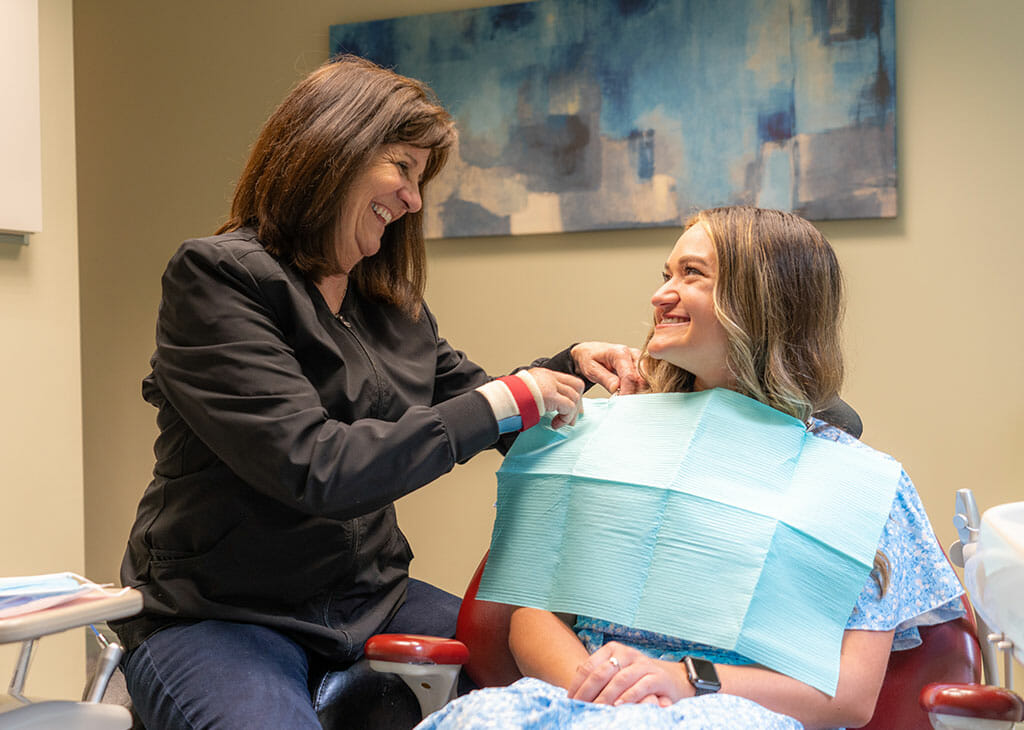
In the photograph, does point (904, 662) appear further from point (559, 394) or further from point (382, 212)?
point (382, 212)

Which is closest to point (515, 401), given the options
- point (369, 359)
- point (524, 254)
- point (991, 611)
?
point (369, 359)

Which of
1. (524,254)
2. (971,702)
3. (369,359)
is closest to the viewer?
(971,702)

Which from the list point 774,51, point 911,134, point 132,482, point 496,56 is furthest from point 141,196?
point 911,134

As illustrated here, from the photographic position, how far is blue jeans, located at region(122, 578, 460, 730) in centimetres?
143

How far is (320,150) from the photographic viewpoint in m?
1.68

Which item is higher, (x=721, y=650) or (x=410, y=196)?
(x=410, y=196)

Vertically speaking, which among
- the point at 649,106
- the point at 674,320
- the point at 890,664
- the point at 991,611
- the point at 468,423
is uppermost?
the point at 649,106

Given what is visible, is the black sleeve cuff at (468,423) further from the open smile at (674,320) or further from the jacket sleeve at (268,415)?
the open smile at (674,320)

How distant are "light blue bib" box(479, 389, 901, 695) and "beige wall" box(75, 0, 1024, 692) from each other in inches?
64.4

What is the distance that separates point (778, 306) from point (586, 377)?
0.50 metres

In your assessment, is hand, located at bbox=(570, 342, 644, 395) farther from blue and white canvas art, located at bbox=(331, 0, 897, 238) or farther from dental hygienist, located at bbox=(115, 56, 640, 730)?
blue and white canvas art, located at bbox=(331, 0, 897, 238)

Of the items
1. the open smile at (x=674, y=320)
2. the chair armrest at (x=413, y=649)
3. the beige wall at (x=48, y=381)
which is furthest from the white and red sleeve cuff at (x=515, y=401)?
the beige wall at (x=48, y=381)

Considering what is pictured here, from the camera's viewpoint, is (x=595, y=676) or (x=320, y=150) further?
(x=320, y=150)

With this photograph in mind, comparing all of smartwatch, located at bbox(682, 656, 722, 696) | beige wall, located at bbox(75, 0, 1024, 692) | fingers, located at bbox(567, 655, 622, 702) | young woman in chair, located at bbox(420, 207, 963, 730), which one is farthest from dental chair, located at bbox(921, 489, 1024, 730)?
beige wall, located at bbox(75, 0, 1024, 692)
